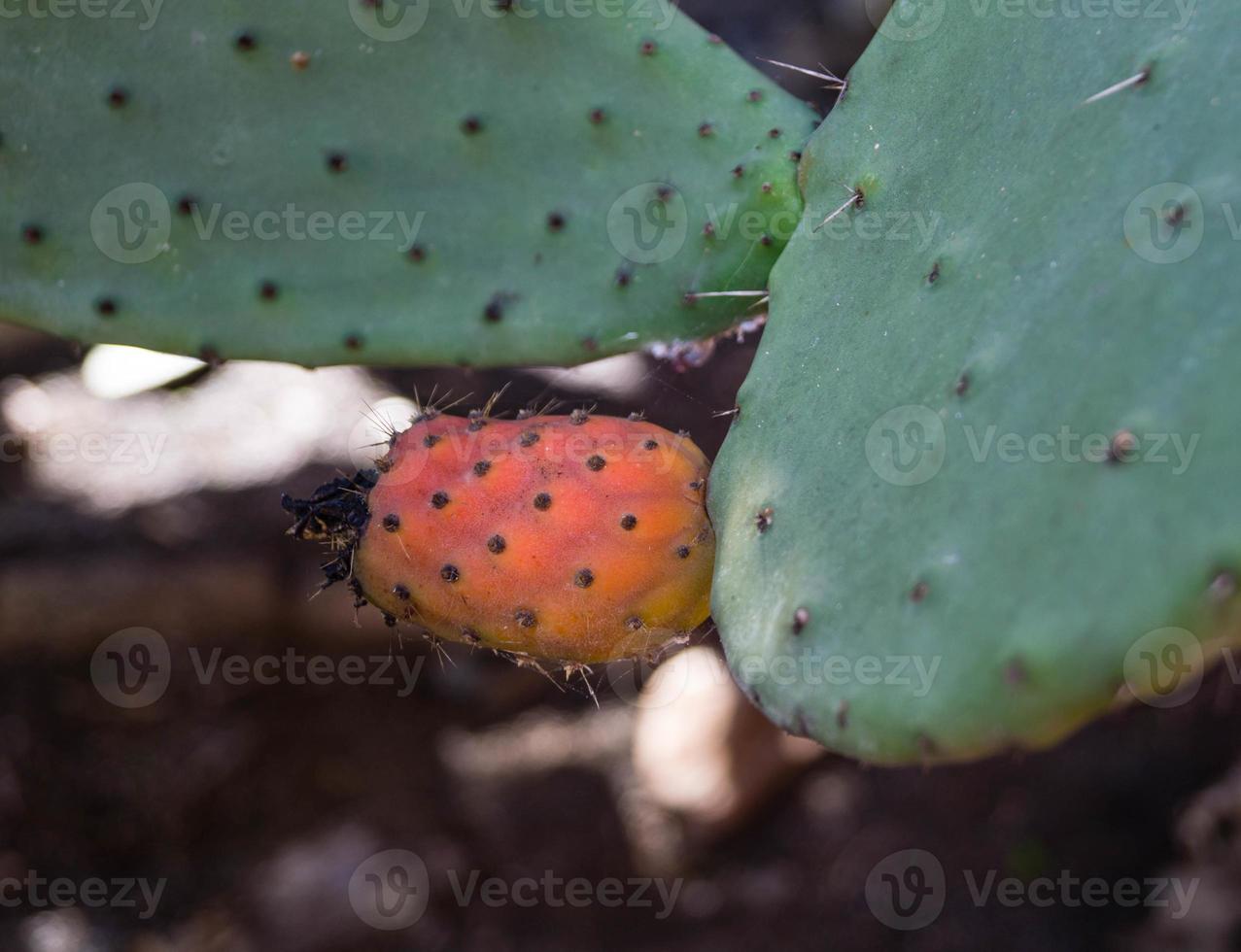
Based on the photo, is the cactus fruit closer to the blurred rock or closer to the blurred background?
the blurred background

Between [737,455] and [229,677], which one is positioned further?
[229,677]

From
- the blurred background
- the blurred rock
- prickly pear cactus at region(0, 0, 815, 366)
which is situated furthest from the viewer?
the blurred rock

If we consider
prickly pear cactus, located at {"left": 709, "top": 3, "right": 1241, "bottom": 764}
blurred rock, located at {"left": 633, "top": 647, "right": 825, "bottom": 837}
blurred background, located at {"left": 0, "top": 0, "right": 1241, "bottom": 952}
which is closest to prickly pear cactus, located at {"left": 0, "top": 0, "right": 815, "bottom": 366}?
prickly pear cactus, located at {"left": 709, "top": 3, "right": 1241, "bottom": 764}

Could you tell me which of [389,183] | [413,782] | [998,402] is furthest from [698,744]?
[998,402]

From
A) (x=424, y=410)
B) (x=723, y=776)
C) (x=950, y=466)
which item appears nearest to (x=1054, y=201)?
(x=950, y=466)

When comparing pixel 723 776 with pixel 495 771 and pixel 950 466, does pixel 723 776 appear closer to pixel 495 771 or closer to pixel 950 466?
pixel 495 771

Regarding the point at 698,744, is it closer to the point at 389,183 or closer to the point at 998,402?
the point at 389,183
